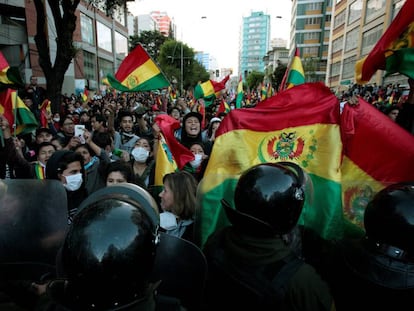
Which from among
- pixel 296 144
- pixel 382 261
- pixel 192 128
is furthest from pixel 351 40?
pixel 382 261

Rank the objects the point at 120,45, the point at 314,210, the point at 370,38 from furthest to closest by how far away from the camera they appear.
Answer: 1. the point at 120,45
2. the point at 370,38
3. the point at 314,210

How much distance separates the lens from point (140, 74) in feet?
23.4

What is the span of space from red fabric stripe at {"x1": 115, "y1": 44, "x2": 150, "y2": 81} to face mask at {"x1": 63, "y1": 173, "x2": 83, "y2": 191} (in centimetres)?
458

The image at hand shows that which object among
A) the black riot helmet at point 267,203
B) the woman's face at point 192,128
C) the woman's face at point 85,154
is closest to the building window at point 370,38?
the woman's face at point 192,128

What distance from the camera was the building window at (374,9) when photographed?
104 feet

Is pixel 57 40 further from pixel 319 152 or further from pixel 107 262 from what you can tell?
pixel 107 262

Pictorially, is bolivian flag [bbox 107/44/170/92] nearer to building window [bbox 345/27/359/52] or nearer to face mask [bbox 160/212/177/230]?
face mask [bbox 160/212/177/230]

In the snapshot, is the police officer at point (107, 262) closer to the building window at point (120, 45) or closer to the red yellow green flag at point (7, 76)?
the red yellow green flag at point (7, 76)

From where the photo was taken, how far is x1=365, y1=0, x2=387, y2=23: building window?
3163 cm

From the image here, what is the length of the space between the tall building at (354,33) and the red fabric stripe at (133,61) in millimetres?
23641

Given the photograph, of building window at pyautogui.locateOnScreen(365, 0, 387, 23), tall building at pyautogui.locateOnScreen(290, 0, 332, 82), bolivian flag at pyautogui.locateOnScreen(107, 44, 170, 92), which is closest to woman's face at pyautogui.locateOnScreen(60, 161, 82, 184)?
bolivian flag at pyautogui.locateOnScreen(107, 44, 170, 92)

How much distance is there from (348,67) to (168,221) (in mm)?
46486

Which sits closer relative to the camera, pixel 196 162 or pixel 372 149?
pixel 372 149

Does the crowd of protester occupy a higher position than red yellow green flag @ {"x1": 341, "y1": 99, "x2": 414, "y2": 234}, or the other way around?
red yellow green flag @ {"x1": 341, "y1": 99, "x2": 414, "y2": 234}
